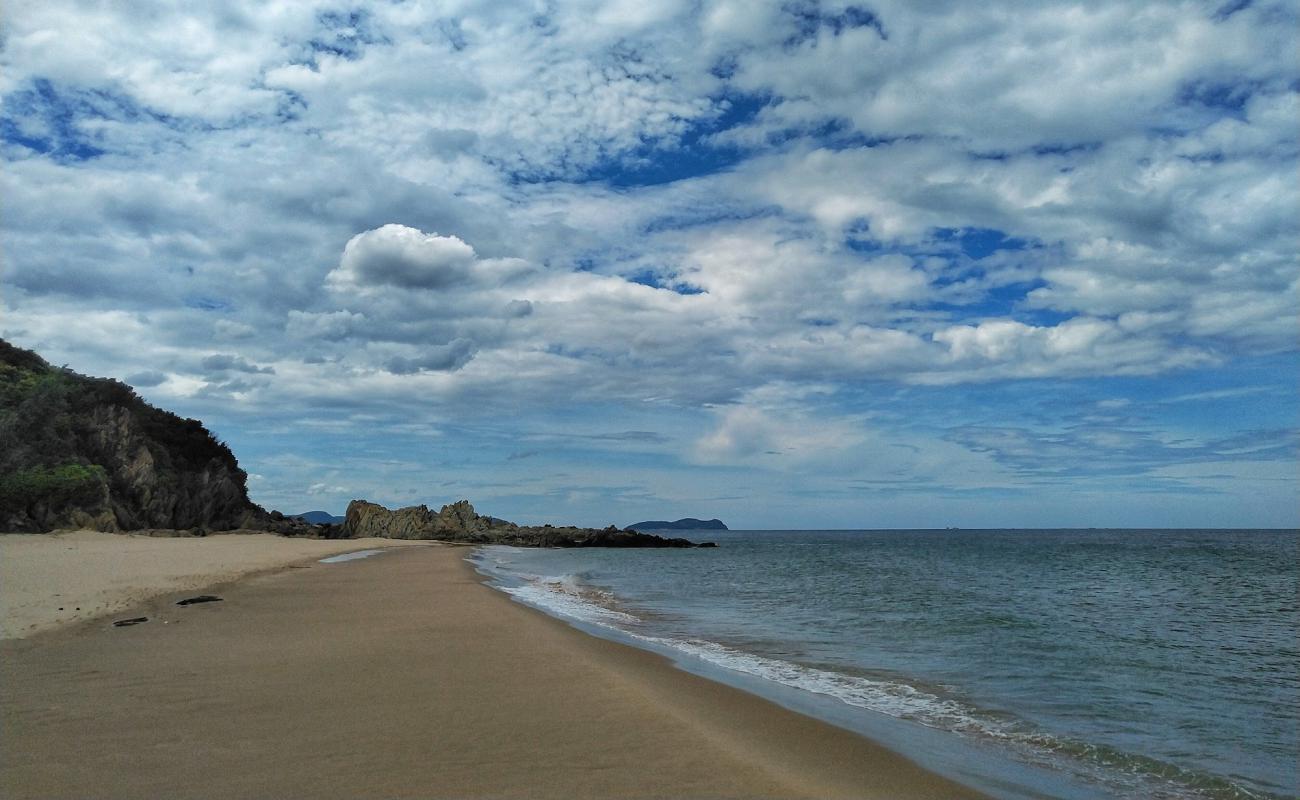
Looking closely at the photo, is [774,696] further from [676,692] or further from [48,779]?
[48,779]

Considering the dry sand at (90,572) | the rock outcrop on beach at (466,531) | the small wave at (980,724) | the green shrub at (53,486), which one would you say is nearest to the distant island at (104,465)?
the green shrub at (53,486)

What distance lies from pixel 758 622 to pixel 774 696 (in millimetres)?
9723

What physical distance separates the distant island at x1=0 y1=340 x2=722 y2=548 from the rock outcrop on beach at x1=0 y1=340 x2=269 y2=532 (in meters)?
0.07

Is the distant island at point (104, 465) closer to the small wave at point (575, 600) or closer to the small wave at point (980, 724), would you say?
the small wave at point (575, 600)

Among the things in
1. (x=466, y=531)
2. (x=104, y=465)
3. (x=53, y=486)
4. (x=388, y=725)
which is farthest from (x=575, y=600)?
(x=466, y=531)

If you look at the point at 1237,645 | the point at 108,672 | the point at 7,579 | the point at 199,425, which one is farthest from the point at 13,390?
the point at 1237,645

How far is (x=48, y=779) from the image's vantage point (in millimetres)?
5340

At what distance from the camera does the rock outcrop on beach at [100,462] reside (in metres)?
38.7

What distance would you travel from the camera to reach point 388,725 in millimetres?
7113

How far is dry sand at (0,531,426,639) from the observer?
523 inches

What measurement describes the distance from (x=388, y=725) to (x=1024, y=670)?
11.4m

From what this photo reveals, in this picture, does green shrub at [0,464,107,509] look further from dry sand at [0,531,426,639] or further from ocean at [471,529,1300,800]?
ocean at [471,529,1300,800]

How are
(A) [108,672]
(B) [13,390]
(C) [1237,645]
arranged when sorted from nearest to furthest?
1. (A) [108,672]
2. (C) [1237,645]
3. (B) [13,390]

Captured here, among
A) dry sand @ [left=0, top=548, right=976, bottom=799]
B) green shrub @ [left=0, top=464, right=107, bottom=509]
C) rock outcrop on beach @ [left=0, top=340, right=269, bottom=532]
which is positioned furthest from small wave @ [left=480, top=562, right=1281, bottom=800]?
rock outcrop on beach @ [left=0, top=340, right=269, bottom=532]
